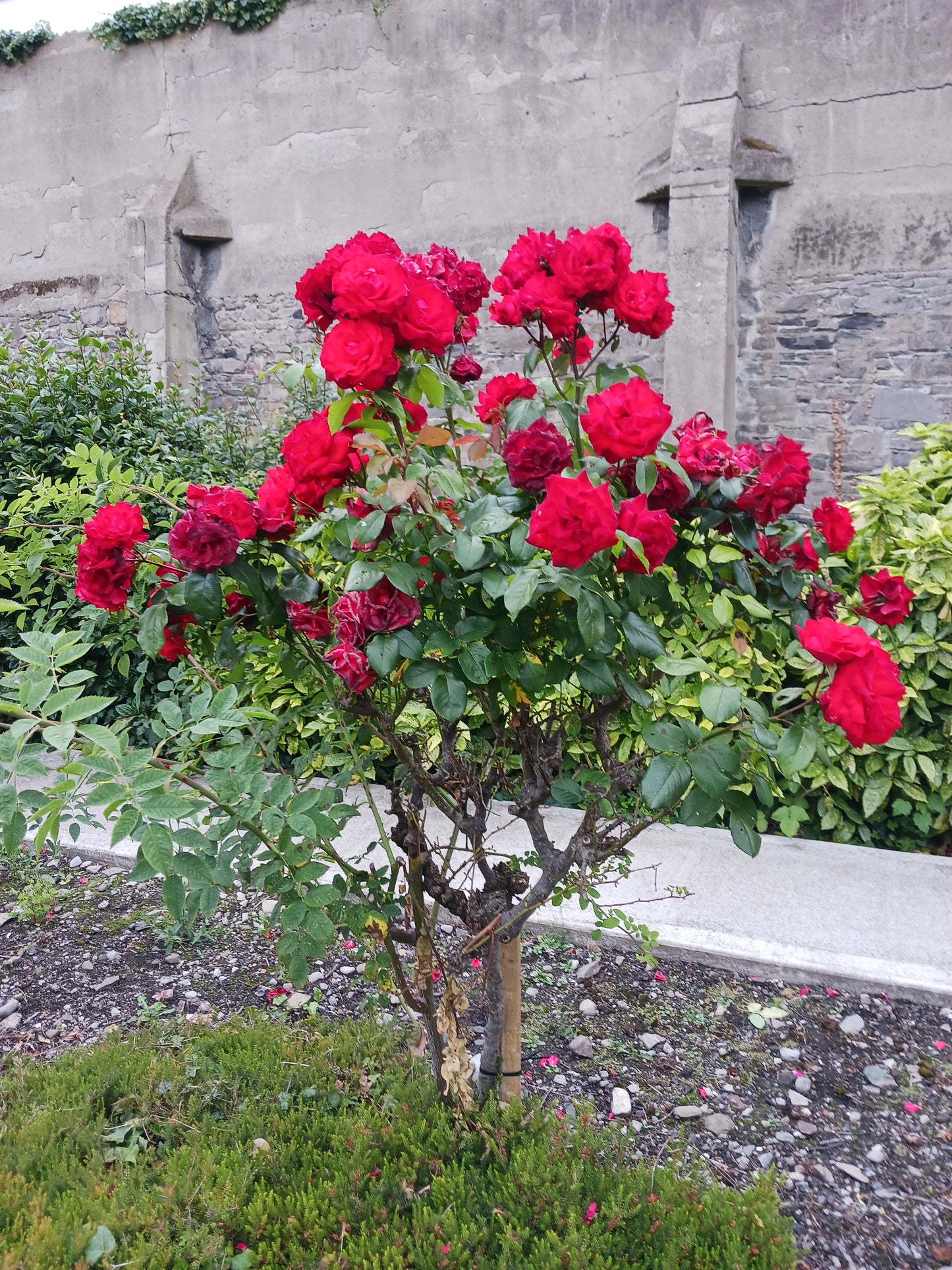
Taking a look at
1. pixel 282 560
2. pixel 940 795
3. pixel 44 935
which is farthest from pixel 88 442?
pixel 940 795

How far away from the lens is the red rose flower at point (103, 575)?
140 cm

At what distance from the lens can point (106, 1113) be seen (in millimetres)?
1920

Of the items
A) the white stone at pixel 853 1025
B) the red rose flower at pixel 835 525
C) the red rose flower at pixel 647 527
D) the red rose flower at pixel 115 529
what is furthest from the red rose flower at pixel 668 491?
the white stone at pixel 853 1025

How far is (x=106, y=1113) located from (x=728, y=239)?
22.9 ft

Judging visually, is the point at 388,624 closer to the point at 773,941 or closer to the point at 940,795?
the point at 773,941

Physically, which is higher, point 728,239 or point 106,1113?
point 728,239

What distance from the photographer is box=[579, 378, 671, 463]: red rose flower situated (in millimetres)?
1205

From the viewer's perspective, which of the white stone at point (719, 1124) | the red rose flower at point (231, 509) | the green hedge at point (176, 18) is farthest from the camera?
the green hedge at point (176, 18)

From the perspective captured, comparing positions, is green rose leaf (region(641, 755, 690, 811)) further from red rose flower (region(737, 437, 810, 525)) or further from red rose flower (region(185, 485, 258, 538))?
red rose flower (region(185, 485, 258, 538))

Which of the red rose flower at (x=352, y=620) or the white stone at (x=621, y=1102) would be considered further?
the white stone at (x=621, y=1102)

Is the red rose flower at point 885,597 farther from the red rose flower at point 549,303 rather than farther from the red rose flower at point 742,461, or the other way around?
the red rose flower at point 549,303

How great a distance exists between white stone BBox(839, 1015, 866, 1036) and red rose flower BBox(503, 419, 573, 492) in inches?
70.7

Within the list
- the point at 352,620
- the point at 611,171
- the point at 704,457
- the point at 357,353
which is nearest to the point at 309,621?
the point at 352,620

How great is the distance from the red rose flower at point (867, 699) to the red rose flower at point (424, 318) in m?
0.69
